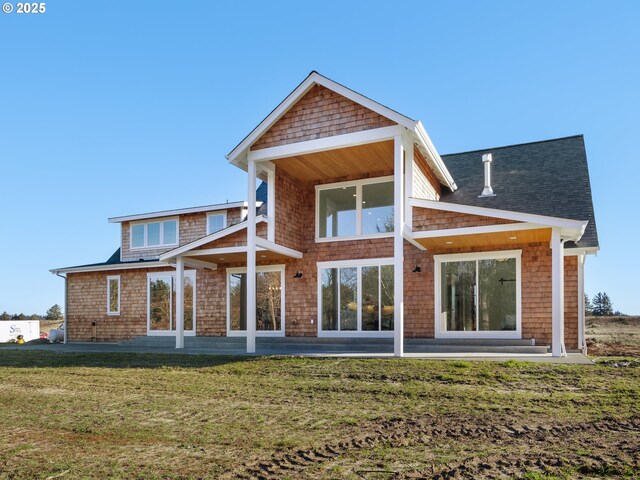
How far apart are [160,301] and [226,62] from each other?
28.3ft

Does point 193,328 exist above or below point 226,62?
below

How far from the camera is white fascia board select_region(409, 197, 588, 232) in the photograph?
10.0 m

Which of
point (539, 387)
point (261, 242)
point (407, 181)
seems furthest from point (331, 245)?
point (539, 387)

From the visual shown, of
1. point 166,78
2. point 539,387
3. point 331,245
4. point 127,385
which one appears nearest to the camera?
point 539,387

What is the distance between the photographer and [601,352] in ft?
40.9

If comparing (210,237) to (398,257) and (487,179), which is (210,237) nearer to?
(398,257)

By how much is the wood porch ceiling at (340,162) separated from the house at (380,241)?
2.7 inches

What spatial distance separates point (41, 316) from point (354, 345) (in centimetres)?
4484

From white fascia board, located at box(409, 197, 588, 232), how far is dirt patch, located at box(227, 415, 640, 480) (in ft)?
18.6

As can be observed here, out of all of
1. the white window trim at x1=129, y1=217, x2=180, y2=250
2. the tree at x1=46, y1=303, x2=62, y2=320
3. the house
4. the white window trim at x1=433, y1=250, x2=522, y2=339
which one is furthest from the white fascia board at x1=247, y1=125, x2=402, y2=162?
the tree at x1=46, y1=303, x2=62, y2=320

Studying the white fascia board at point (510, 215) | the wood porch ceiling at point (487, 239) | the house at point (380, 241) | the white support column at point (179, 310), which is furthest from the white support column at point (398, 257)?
the white support column at point (179, 310)

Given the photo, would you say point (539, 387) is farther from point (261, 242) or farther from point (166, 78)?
point (166, 78)

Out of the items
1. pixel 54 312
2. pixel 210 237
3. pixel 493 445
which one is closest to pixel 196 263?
pixel 210 237

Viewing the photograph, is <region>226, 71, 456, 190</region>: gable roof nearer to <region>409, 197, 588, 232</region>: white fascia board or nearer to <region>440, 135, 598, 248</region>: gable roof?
<region>409, 197, 588, 232</region>: white fascia board
